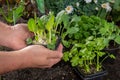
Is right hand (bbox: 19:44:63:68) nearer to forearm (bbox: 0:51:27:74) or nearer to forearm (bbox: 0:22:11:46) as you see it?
forearm (bbox: 0:51:27:74)

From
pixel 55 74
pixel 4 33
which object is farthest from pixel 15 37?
pixel 55 74

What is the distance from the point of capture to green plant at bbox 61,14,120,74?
3.69 feet

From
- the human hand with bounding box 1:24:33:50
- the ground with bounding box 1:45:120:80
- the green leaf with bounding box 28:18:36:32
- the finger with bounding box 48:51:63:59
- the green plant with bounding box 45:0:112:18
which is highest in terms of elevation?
the green plant with bounding box 45:0:112:18

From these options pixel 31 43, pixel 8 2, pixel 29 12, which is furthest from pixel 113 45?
pixel 8 2

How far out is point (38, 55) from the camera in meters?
0.95

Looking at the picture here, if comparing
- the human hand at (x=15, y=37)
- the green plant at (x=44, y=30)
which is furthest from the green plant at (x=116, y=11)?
the human hand at (x=15, y=37)

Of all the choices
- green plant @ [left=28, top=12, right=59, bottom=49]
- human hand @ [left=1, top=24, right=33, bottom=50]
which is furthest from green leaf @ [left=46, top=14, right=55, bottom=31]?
human hand @ [left=1, top=24, right=33, bottom=50]

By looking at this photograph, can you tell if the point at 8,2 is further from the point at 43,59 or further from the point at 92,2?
the point at 43,59

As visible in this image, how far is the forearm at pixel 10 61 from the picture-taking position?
0.87m

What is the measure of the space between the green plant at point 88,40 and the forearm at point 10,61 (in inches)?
11.5

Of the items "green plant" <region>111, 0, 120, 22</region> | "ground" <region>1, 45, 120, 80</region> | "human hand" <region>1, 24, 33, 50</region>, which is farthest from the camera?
"green plant" <region>111, 0, 120, 22</region>

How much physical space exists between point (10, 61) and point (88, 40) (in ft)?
1.40

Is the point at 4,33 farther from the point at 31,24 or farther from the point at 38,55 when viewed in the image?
the point at 38,55

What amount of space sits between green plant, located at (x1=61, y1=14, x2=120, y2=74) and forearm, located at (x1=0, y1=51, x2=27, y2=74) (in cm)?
29
